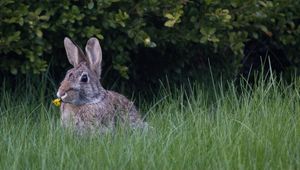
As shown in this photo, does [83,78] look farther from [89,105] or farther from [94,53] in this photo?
[94,53]

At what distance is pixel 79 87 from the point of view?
5.81m

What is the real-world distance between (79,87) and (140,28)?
114 centimetres

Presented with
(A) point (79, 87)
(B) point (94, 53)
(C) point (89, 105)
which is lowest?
(C) point (89, 105)

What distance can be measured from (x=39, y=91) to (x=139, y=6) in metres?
1.10

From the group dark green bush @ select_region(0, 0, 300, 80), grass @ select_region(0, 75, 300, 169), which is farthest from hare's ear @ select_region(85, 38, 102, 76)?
grass @ select_region(0, 75, 300, 169)

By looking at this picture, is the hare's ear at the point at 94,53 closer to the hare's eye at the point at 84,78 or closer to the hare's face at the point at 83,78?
the hare's face at the point at 83,78

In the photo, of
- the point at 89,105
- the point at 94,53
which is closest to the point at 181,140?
the point at 89,105

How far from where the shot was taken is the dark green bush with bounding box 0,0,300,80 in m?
6.46

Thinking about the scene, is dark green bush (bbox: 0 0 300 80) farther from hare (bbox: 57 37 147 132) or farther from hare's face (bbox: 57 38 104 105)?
hare (bbox: 57 37 147 132)

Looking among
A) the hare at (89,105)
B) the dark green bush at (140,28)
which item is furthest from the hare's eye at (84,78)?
the dark green bush at (140,28)

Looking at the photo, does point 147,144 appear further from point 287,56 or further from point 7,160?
point 287,56

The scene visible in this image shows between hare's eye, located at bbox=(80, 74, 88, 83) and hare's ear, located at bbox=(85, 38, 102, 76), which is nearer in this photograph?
hare's eye, located at bbox=(80, 74, 88, 83)

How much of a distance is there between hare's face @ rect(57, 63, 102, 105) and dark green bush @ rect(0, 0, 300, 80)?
653 mm

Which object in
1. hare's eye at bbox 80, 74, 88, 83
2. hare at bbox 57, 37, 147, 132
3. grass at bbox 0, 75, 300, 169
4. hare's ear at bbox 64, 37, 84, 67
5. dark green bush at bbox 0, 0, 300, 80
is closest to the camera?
grass at bbox 0, 75, 300, 169
